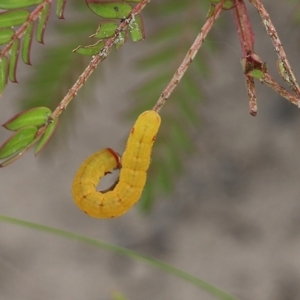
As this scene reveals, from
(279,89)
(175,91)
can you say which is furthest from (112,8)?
(175,91)

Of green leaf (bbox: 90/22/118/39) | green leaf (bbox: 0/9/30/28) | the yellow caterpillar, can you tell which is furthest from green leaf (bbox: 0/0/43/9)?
the yellow caterpillar

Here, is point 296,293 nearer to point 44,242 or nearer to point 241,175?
point 241,175

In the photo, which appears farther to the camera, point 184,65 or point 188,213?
point 188,213

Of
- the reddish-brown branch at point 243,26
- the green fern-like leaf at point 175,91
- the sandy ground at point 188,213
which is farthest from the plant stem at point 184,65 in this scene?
the sandy ground at point 188,213

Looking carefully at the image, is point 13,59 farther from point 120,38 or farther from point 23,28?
point 120,38

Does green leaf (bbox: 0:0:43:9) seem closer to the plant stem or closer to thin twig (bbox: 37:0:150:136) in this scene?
thin twig (bbox: 37:0:150:136)

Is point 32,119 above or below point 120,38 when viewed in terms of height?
below

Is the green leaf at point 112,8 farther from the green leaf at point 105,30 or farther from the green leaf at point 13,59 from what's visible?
the green leaf at point 13,59
